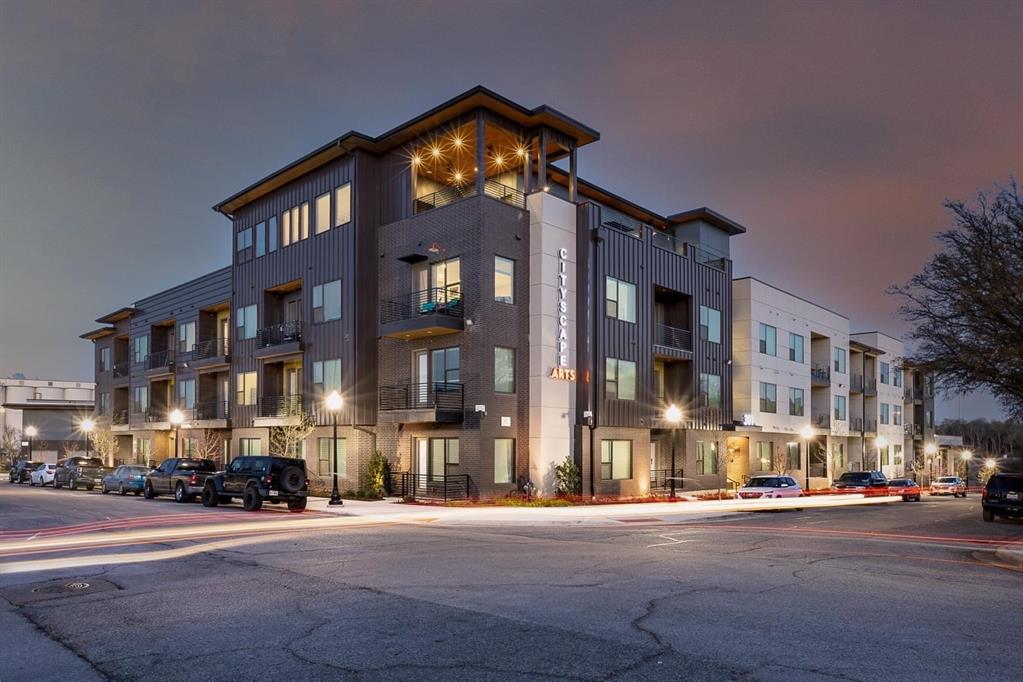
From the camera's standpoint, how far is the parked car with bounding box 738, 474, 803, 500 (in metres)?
34.6

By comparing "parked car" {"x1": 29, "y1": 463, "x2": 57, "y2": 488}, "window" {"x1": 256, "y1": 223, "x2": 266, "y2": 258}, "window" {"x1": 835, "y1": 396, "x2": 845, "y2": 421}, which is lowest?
"parked car" {"x1": 29, "y1": 463, "x2": 57, "y2": 488}

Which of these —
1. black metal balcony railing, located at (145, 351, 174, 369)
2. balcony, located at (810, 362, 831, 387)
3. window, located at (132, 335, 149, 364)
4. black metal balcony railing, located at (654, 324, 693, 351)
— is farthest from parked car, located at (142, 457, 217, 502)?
balcony, located at (810, 362, 831, 387)

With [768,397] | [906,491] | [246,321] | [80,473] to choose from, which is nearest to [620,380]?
[768,397]

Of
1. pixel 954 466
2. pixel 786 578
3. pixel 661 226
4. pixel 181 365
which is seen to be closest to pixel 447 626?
pixel 786 578

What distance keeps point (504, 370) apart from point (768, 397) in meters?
25.1

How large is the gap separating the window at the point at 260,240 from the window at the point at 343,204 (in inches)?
295

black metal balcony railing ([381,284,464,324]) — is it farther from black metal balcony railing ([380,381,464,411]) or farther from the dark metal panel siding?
black metal balcony railing ([380,381,464,411])

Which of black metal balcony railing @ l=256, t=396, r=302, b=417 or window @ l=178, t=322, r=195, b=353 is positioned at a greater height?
window @ l=178, t=322, r=195, b=353

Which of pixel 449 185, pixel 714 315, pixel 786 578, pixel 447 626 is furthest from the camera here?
pixel 714 315

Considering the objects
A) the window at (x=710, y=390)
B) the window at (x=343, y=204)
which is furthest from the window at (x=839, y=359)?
the window at (x=343, y=204)

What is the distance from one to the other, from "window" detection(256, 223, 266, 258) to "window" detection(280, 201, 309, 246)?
2001 mm

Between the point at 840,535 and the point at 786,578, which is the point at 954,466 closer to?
the point at 840,535

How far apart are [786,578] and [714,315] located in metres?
32.0

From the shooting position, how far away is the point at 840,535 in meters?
20.7
